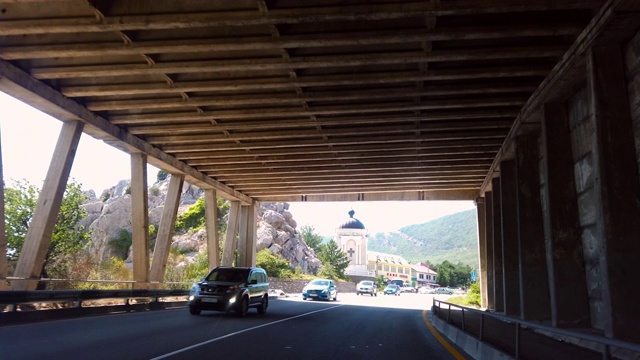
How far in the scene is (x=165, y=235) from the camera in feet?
78.9

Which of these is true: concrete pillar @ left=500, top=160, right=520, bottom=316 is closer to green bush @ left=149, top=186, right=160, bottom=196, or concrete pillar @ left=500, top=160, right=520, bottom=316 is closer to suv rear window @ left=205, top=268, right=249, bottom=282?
suv rear window @ left=205, top=268, right=249, bottom=282

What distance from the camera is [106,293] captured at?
15578 millimetres

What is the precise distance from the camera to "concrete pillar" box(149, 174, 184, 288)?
2373 cm

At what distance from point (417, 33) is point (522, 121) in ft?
21.7

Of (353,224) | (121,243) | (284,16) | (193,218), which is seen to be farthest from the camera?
(353,224)

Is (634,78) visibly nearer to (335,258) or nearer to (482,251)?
(482,251)

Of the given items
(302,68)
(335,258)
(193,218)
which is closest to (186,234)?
(193,218)

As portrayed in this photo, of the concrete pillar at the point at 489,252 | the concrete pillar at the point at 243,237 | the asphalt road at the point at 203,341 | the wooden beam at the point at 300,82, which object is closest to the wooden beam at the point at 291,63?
the wooden beam at the point at 300,82

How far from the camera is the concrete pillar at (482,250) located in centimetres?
2848

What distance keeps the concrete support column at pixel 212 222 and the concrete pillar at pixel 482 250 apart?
16596 millimetres

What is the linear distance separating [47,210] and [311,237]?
102848 mm

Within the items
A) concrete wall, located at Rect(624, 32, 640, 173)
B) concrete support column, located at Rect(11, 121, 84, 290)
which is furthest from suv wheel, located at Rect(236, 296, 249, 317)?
concrete wall, located at Rect(624, 32, 640, 173)

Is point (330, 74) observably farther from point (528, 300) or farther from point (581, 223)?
point (528, 300)

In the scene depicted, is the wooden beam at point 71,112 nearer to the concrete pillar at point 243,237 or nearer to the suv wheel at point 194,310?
the suv wheel at point 194,310
